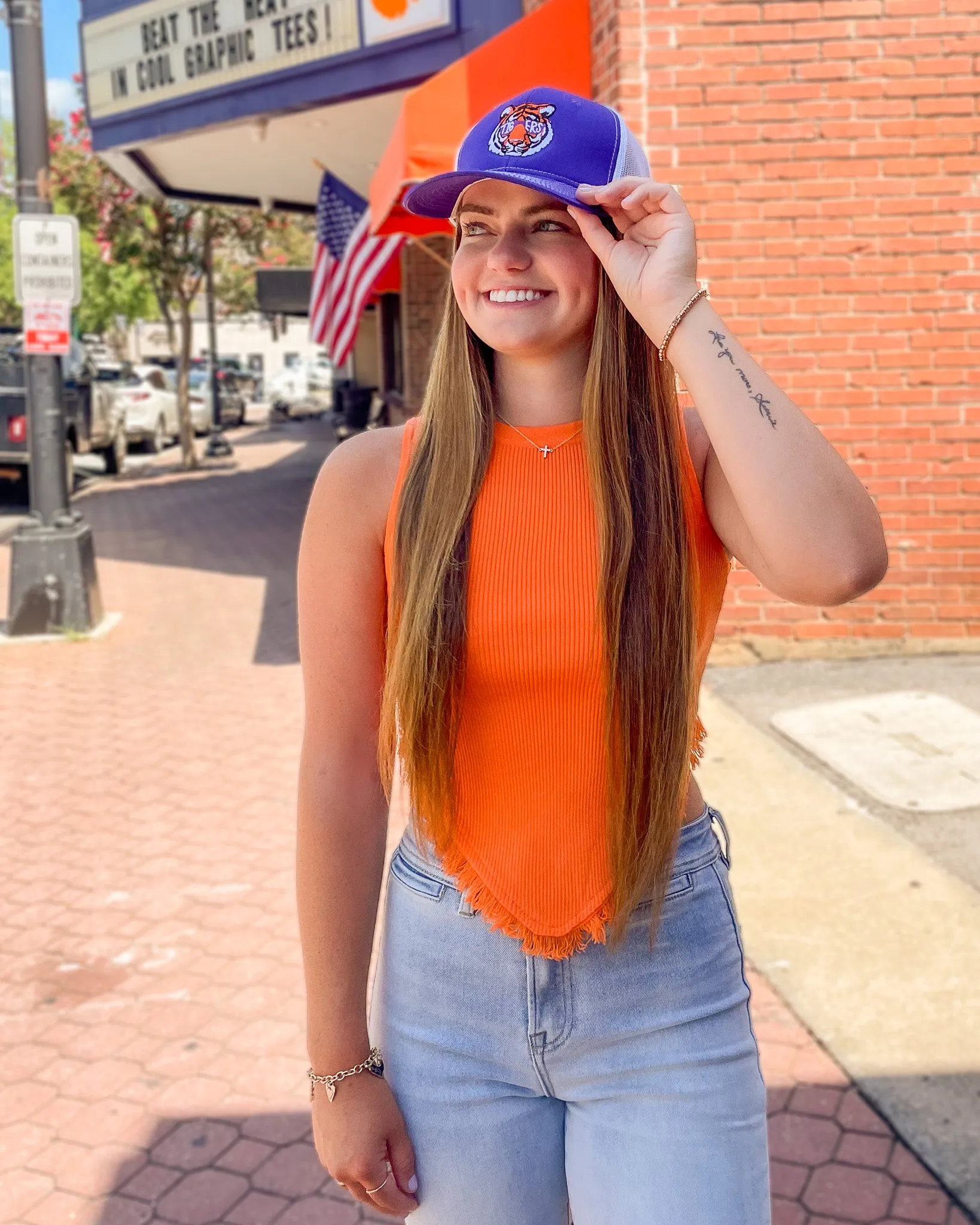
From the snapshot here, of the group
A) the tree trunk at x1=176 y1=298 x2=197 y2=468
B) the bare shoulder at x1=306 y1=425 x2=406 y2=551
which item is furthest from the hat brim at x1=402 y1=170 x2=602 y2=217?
the tree trunk at x1=176 y1=298 x2=197 y2=468

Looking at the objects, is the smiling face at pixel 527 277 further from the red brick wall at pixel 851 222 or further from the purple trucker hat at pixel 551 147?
the red brick wall at pixel 851 222

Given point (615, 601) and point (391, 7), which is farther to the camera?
point (391, 7)

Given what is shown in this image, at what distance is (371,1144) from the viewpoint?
1593mm

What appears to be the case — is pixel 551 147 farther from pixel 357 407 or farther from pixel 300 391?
pixel 300 391

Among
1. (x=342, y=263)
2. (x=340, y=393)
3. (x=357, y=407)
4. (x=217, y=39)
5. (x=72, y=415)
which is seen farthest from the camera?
(x=340, y=393)

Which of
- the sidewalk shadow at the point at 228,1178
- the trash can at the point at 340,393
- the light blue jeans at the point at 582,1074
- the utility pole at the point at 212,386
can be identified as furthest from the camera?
the trash can at the point at 340,393

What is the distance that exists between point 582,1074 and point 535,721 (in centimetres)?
43

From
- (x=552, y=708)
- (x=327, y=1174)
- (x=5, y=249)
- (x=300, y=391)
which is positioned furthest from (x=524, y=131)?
(x=300, y=391)

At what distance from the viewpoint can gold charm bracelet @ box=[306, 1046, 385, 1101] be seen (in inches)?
64.9

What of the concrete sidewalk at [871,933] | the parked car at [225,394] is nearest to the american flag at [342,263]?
the concrete sidewalk at [871,933]

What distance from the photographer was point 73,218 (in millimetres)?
8523

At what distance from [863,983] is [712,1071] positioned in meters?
2.26

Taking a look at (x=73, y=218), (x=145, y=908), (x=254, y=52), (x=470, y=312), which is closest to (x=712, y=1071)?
(x=470, y=312)

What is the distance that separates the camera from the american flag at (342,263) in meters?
9.79
